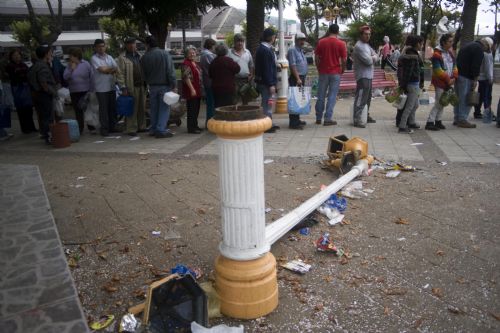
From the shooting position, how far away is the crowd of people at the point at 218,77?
7.96m

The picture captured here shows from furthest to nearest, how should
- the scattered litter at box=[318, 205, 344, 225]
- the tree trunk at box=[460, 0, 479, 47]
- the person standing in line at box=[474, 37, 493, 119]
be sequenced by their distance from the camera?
the tree trunk at box=[460, 0, 479, 47] < the person standing in line at box=[474, 37, 493, 119] < the scattered litter at box=[318, 205, 344, 225]

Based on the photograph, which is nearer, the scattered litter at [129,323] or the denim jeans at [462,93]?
the scattered litter at [129,323]

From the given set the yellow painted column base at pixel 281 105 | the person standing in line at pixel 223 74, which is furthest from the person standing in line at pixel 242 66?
the yellow painted column base at pixel 281 105

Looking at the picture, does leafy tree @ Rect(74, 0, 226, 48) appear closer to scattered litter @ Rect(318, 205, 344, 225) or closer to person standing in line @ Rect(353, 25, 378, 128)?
person standing in line @ Rect(353, 25, 378, 128)

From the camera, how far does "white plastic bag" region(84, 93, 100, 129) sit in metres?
8.63

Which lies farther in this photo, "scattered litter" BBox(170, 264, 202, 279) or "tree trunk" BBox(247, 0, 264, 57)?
"tree trunk" BBox(247, 0, 264, 57)

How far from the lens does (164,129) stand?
8492 mm

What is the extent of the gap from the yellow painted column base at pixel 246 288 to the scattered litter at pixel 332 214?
1523 millimetres

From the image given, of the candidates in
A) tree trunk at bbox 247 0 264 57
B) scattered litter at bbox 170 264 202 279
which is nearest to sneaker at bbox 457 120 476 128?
tree trunk at bbox 247 0 264 57

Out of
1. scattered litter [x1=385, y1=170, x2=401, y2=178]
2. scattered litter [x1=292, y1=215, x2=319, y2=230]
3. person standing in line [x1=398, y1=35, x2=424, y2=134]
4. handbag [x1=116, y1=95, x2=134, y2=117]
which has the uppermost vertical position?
person standing in line [x1=398, y1=35, x2=424, y2=134]

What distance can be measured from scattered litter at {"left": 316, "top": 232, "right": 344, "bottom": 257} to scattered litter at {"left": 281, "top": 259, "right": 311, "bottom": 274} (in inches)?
10.5

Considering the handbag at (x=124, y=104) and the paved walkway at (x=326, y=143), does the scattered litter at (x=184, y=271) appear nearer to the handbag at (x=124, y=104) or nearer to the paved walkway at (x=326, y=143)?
the paved walkway at (x=326, y=143)

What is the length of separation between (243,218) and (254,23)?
404 inches

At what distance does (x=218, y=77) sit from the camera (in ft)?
26.3
